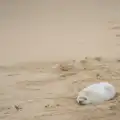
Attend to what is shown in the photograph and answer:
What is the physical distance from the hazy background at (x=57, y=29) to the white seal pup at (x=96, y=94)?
49cm

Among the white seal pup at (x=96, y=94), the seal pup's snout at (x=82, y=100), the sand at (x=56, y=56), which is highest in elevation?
the sand at (x=56, y=56)

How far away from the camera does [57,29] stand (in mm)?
2848

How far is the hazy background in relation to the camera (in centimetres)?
247

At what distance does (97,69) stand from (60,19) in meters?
0.98

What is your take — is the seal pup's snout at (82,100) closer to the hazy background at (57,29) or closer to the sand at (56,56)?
the sand at (56,56)

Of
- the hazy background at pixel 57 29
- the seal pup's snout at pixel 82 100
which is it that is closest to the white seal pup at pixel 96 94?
the seal pup's snout at pixel 82 100

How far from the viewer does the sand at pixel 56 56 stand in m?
1.81

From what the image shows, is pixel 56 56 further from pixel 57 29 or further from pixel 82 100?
pixel 82 100

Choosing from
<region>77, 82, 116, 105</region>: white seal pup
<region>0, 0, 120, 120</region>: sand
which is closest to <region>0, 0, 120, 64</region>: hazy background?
<region>0, 0, 120, 120</region>: sand

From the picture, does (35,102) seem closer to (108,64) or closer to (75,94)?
(75,94)

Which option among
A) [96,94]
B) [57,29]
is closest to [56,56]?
[57,29]

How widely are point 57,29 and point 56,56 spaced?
491mm

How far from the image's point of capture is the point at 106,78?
2096 mm

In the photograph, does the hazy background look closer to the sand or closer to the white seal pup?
the sand
